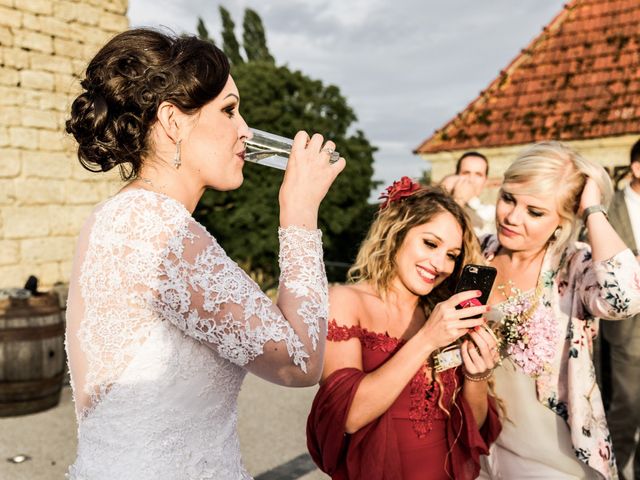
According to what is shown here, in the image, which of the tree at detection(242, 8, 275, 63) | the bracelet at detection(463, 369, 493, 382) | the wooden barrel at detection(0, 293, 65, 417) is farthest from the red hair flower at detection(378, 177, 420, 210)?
the tree at detection(242, 8, 275, 63)

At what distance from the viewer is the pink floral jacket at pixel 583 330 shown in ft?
7.70

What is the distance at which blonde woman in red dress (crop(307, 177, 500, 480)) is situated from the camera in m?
2.08

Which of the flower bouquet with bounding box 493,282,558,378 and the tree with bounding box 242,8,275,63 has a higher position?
the tree with bounding box 242,8,275,63

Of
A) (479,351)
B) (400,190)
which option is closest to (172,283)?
(479,351)

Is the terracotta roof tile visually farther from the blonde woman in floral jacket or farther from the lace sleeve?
the lace sleeve

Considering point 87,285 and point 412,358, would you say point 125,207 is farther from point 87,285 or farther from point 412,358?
point 412,358

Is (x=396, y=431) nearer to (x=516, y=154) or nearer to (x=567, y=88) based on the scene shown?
(x=516, y=154)

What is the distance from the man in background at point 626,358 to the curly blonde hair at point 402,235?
2361 millimetres

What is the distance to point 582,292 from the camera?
2479 millimetres

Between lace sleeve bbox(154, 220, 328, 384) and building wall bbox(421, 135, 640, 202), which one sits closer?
lace sleeve bbox(154, 220, 328, 384)

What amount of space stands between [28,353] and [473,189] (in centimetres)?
441

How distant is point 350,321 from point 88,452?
1.10 metres

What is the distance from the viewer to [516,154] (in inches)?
359

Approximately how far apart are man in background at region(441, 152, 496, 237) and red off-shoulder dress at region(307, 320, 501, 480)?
265 centimetres
